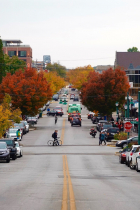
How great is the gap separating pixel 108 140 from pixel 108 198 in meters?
38.6

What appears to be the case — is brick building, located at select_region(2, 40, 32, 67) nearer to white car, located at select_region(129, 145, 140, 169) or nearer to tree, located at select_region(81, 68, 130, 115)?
tree, located at select_region(81, 68, 130, 115)

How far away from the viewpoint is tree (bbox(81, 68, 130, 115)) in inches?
2805

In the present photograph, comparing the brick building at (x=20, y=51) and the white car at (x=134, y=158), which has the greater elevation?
the brick building at (x=20, y=51)

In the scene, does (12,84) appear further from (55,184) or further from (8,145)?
(55,184)

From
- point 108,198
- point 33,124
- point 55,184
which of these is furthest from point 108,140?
point 108,198

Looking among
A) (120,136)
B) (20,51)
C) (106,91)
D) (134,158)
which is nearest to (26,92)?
(106,91)

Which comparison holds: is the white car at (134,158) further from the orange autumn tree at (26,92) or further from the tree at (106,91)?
the tree at (106,91)

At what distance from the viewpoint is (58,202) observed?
11.2 metres

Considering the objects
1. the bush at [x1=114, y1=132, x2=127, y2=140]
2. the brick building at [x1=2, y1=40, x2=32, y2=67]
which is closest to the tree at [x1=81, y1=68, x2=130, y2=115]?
the bush at [x1=114, y1=132, x2=127, y2=140]

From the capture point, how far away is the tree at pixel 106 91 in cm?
7125

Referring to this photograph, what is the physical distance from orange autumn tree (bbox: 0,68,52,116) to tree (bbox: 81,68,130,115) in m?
7.44

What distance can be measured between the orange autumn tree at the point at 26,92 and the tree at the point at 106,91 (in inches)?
293

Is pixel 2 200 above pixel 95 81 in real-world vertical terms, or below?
below

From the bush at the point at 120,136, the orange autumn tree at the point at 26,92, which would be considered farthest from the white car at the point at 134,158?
the orange autumn tree at the point at 26,92
